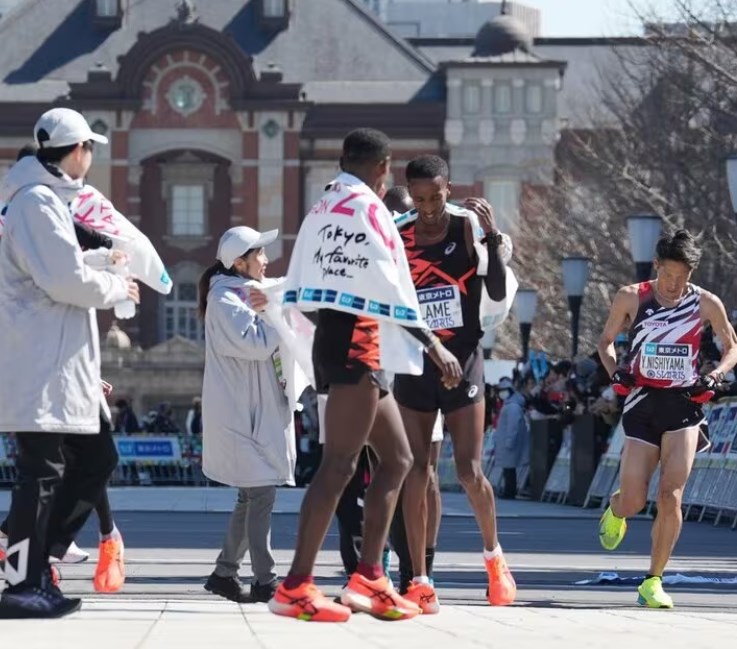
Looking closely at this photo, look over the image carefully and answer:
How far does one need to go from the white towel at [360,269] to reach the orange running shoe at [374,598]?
2.71ft

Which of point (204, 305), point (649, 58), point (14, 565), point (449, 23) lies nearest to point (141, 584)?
point (204, 305)

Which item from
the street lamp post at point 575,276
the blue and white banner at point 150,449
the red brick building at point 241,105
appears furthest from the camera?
the red brick building at point 241,105

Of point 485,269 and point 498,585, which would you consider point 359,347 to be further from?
point 498,585

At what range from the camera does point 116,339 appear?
298 ft

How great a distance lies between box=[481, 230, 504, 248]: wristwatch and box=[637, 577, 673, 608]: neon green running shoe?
200 centimetres

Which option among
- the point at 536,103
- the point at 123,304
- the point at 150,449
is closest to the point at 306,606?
the point at 123,304

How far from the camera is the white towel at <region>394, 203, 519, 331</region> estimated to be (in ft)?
37.9

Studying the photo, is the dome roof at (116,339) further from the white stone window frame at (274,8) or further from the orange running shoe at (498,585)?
the orange running shoe at (498,585)

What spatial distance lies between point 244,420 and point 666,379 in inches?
90.4

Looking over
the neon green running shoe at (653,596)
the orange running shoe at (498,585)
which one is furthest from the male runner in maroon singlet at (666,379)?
the orange running shoe at (498,585)

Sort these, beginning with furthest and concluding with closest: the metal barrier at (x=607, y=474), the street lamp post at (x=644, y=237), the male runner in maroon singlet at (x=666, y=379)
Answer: the street lamp post at (x=644, y=237)
the metal barrier at (x=607, y=474)
the male runner in maroon singlet at (x=666, y=379)

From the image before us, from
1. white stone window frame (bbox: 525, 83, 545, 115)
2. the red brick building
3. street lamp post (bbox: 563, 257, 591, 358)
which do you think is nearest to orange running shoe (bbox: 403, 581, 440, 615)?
street lamp post (bbox: 563, 257, 591, 358)

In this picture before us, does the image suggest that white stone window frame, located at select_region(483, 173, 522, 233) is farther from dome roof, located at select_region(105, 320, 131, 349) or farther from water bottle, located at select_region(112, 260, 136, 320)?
water bottle, located at select_region(112, 260, 136, 320)

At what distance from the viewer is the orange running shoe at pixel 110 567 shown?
35.2 feet
